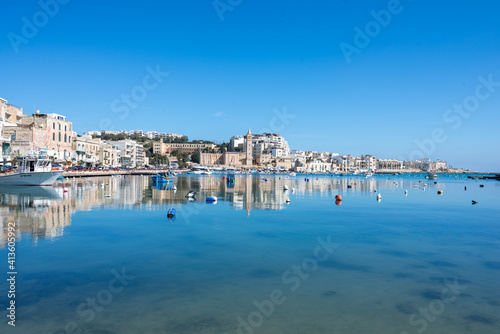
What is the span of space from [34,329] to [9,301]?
174 centimetres

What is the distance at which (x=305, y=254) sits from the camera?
13.3 meters

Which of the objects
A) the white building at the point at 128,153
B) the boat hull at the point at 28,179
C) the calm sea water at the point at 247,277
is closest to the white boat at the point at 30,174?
the boat hull at the point at 28,179

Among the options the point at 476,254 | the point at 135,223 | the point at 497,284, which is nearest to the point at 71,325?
the point at 497,284

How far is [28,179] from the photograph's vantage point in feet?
131

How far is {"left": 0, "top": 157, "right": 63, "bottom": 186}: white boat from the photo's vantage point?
3950 centimetres

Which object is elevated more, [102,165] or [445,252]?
[102,165]

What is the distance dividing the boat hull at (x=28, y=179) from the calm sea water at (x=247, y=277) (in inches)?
856

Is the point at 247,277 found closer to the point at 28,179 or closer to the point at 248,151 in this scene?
the point at 28,179

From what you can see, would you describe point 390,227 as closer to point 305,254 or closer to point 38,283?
point 305,254

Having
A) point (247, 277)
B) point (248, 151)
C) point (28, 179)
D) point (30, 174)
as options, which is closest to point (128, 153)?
point (248, 151)

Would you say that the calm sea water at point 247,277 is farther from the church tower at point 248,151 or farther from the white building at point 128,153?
the church tower at point 248,151

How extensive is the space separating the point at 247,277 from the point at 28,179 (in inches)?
1508

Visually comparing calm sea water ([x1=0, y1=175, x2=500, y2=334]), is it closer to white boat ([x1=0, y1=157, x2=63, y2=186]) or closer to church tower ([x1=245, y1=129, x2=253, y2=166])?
white boat ([x1=0, y1=157, x2=63, y2=186])

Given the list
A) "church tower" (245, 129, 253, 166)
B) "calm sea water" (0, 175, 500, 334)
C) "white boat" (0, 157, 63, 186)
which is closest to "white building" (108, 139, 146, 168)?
"church tower" (245, 129, 253, 166)
